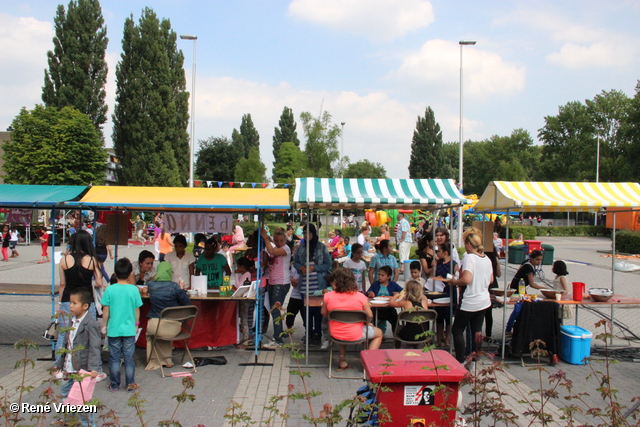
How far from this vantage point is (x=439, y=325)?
7.49m

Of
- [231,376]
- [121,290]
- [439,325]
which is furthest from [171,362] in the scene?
[439,325]

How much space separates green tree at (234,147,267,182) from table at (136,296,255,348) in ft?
146

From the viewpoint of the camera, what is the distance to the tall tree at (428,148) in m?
65.1

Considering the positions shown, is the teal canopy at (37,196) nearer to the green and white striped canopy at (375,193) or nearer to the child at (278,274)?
the child at (278,274)

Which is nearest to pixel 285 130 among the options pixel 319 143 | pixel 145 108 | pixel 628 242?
pixel 145 108

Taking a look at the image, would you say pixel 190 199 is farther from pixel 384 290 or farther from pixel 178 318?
pixel 384 290

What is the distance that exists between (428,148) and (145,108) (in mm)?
39220

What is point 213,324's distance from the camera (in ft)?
24.1

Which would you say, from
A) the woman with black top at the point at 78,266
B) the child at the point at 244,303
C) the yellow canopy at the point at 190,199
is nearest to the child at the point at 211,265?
the child at the point at 244,303

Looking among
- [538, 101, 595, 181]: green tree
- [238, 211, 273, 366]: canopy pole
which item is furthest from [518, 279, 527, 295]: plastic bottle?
[538, 101, 595, 181]: green tree

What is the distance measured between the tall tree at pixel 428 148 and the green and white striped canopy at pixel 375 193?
2309 inches

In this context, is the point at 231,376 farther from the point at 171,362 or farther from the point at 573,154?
the point at 573,154

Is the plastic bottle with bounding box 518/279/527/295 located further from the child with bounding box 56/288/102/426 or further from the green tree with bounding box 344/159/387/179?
the green tree with bounding box 344/159/387/179

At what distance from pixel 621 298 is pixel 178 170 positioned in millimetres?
35301
